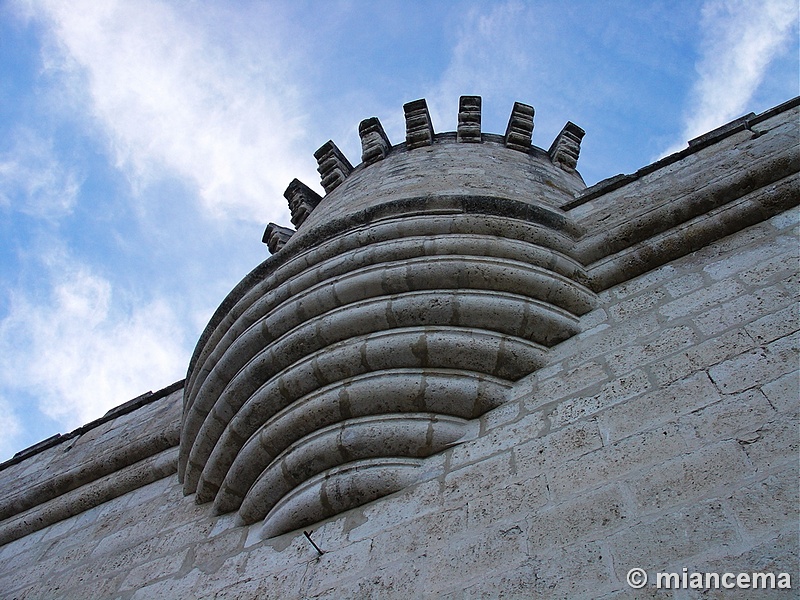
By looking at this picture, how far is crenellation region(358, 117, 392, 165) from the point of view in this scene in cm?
718

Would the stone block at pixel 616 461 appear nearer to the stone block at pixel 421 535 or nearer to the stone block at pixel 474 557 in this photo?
the stone block at pixel 474 557

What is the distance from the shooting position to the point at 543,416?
120 inches

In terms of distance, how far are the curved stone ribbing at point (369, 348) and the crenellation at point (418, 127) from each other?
2697 millimetres

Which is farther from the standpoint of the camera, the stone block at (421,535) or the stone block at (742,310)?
the stone block at (742,310)

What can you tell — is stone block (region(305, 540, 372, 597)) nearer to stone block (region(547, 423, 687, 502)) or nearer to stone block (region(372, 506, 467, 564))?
Result: stone block (region(372, 506, 467, 564))

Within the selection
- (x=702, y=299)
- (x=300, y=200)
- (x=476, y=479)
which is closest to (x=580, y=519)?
Result: (x=476, y=479)

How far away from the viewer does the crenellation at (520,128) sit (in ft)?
22.6

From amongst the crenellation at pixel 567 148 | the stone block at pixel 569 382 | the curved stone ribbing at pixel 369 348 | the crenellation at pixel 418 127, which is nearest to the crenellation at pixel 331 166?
the crenellation at pixel 418 127

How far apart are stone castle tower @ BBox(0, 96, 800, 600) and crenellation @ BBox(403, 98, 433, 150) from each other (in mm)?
1795

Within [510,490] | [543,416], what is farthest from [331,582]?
[543,416]

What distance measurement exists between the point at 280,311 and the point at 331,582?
160 cm

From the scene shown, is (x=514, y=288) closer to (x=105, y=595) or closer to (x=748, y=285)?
(x=748, y=285)

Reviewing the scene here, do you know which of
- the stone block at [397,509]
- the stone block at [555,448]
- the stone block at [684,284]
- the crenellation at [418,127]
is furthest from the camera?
the crenellation at [418,127]

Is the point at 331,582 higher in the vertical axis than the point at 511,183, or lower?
lower
